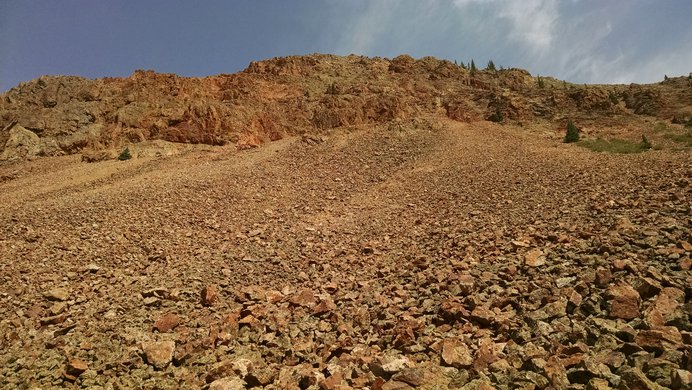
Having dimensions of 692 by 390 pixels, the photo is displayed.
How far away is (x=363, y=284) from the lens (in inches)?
330

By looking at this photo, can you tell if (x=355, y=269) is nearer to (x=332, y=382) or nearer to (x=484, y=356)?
(x=332, y=382)

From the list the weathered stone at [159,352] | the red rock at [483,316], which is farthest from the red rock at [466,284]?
the weathered stone at [159,352]

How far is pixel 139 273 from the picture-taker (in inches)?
362

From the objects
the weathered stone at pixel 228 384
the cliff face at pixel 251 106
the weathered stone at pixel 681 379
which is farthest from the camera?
the cliff face at pixel 251 106

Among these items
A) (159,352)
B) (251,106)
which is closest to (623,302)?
(159,352)

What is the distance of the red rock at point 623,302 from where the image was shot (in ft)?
17.5

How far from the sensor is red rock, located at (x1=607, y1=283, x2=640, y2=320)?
5.32m

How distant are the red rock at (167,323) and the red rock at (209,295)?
696 millimetres

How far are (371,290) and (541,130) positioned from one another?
2335 centimetres

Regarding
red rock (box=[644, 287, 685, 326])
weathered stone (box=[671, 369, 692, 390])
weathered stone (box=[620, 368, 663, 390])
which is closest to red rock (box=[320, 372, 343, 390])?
weathered stone (box=[620, 368, 663, 390])

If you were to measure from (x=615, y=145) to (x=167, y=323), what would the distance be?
23427mm

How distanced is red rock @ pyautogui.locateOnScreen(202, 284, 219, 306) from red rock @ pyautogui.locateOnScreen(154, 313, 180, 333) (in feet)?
2.28

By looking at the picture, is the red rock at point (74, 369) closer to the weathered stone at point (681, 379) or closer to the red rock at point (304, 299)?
the red rock at point (304, 299)

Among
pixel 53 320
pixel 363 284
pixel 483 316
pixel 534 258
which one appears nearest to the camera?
pixel 483 316
